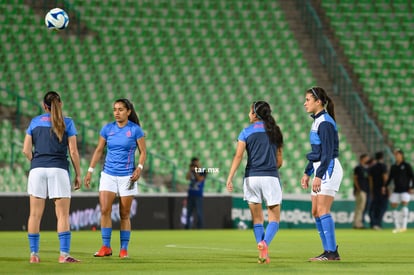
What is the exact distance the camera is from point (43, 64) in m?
30.2

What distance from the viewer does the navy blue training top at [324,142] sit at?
12.5 meters

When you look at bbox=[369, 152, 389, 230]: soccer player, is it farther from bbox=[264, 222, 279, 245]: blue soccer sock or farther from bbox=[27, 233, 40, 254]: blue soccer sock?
bbox=[27, 233, 40, 254]: blue soccer sock

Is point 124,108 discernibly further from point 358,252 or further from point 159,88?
point 159,88

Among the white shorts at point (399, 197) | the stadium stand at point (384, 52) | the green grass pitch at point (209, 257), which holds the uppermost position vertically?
the stadium stand at point (384, 52)

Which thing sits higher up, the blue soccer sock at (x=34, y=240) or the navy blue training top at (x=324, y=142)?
the navy blue training top at (x=324, y=142)

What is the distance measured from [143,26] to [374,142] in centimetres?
831

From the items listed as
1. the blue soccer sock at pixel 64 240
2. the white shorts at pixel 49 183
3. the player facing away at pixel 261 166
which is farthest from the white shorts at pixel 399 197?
the white shorts at pixel 49 183

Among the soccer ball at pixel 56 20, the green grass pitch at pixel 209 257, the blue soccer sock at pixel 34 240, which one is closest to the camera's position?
the green grass pitch at pixel 209 257

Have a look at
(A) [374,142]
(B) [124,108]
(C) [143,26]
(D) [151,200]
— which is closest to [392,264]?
(B) [124,108]

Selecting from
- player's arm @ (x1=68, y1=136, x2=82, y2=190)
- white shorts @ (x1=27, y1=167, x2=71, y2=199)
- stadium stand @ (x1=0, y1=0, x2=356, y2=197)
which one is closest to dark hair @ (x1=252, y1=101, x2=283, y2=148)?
player's arm @ (x1=68, y1=136, x2=82, y2=190)

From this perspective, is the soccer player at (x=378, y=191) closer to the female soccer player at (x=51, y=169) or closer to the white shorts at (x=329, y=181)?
the white shorts at (x=329, y=181)

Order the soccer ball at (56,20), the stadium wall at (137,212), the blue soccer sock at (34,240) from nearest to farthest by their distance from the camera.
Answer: the blue soccer sock at (34,240) → the soccer ball at (56,20) → the stadium wall at (137,212)

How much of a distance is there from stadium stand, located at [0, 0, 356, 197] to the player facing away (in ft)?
50.8

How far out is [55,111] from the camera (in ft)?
39.8
